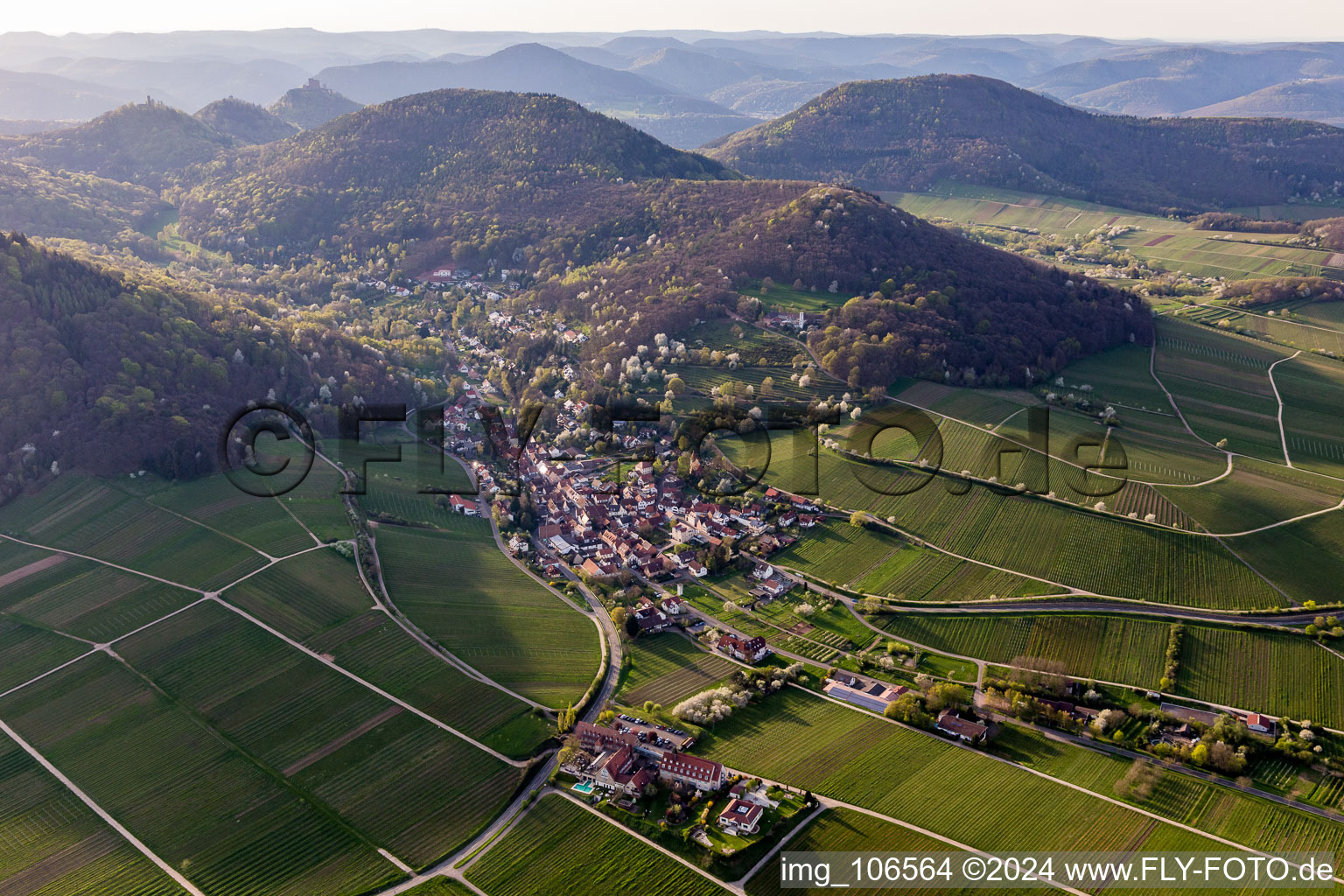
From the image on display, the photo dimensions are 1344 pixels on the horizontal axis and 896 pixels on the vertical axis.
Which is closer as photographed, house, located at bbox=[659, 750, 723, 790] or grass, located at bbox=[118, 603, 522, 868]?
Result: grass, located at bbox=[118, 603, 522, 868]

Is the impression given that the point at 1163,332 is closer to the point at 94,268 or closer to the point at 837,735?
the point at 837,735

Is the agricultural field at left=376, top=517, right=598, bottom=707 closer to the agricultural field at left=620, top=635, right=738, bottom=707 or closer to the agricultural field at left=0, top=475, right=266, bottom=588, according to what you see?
the agricultural field at left=620, top=635, right=738, bottom=707

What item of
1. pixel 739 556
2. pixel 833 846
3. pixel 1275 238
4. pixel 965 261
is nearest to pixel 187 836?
pixel 833 846

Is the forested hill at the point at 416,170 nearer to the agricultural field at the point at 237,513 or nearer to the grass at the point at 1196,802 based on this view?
the agricultural field at the point at 237,513

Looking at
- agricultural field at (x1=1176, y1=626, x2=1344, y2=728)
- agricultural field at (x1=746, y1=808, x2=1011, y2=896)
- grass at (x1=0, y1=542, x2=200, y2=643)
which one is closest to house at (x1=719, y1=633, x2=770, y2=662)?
agricultural field at (x1=746, y1=808, x2=1011, y2=896)

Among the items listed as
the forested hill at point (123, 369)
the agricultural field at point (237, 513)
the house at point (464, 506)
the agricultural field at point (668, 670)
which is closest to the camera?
the agricultural field at point (668, 670)

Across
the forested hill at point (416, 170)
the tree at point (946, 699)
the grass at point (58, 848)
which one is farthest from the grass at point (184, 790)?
the forested hill at point (416, 170)

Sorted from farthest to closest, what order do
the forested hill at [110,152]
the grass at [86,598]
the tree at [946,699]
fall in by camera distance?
the forested hill at [110,152] → the grass at [86,598] → the tree at [946,699]

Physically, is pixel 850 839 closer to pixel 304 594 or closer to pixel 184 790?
pixel 184 790
